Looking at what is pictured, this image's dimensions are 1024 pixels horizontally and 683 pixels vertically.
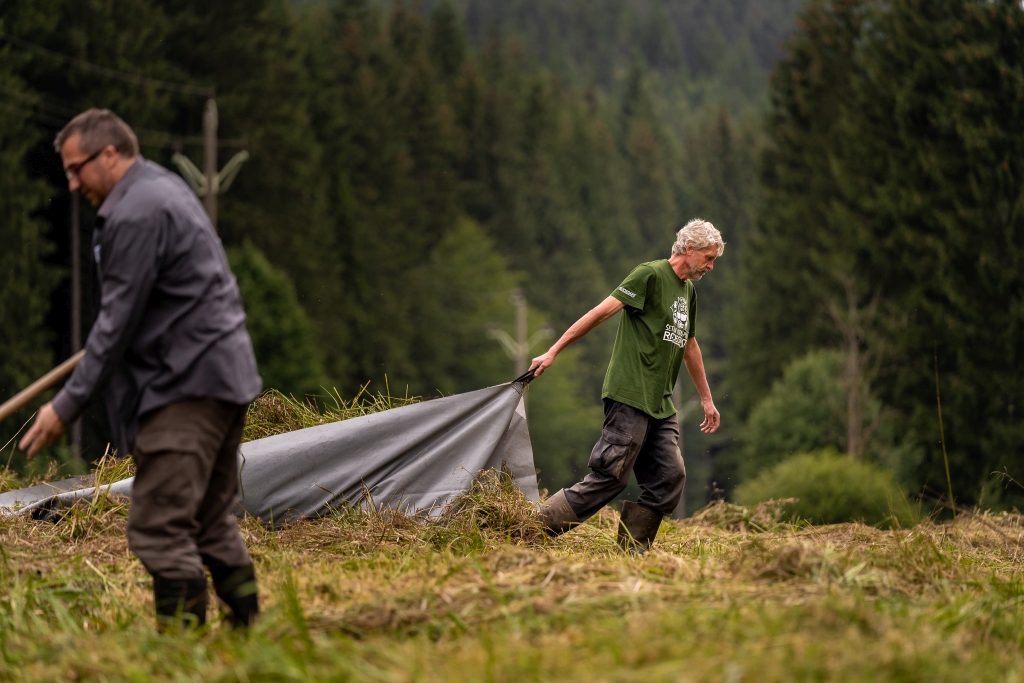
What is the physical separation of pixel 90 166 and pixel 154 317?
57 cm

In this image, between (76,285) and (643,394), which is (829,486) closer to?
(76,285)

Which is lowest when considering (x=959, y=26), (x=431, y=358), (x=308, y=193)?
(x=431, y=358)

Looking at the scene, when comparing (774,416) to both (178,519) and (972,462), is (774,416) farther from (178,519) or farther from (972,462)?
(178,519)

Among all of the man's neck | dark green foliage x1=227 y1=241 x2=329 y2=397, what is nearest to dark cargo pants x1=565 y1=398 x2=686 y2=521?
the man's neck

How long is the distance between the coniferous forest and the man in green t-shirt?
1.35 meters

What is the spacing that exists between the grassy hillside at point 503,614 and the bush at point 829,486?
16.7 m

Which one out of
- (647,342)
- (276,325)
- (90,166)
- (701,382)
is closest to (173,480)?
(90,166)

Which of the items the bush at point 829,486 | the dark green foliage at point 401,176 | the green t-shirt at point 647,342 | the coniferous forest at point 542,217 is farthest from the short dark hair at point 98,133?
the bush at point 829,486

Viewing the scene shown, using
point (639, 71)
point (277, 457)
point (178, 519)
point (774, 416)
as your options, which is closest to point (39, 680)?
point (178, 519)

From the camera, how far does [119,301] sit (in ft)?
13.4

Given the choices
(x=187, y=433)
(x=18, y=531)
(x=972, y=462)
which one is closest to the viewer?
(x=187, y=433)

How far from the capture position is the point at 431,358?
47.5 m

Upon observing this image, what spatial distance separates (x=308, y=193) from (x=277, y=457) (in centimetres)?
3286

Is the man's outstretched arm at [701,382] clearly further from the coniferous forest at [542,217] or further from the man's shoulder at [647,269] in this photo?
the coniferous forest at [542,217]
